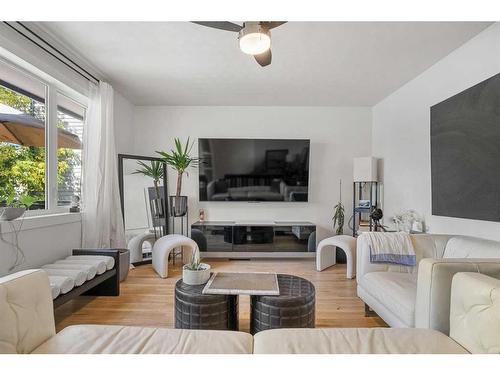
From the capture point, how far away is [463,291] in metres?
1.17

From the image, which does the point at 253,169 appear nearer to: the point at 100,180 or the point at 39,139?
the point at 100,180

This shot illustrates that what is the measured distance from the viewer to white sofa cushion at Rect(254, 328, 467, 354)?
Answer: 1.06 metres

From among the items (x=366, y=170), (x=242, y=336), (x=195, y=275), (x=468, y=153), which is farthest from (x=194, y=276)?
(x=366, y=170)

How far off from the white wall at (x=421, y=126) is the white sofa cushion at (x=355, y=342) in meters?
1.45

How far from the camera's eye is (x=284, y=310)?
1.61 metres

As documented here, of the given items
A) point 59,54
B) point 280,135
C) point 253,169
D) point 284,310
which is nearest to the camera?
point 284,310

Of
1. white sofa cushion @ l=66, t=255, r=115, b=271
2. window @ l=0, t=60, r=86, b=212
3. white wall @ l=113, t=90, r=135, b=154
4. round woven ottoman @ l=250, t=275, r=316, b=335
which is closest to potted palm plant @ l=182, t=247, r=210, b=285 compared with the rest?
round woven ottoman @ l=250, t=275, r=316, b=335

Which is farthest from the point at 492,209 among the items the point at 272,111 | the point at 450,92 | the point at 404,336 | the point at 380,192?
the point at 272,111

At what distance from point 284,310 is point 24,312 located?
4.09 ft

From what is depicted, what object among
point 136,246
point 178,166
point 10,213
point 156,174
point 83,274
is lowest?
point 136,246

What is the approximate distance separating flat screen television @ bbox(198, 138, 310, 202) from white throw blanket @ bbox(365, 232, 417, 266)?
6.45ft

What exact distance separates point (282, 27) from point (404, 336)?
2.22 metres

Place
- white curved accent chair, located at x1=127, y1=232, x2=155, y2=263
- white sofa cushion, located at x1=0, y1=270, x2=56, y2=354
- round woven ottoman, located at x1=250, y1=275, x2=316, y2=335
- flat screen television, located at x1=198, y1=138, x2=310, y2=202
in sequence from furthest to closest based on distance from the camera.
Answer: flat screen television, located at x1=198, y1=138, x2=310, y2=202 < white curved accent chair, located at x1=127, y1=232, x2=155, y2=263 < round woven ottoman, located at x1=250, y1=275, x2=316, y2=335 < white sofa cushion, located at x1=0, y1=270, x2=56, y2=354

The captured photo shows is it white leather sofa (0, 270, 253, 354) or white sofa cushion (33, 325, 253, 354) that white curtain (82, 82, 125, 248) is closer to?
white leather sofa (0, 270, 253, 354)
